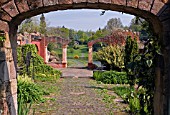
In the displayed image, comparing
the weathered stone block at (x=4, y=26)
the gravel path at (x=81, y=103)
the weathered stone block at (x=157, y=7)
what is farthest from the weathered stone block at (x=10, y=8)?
the gravel path at (x=81, y=103)

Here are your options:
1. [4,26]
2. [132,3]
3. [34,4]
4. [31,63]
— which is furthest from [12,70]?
[31,63]

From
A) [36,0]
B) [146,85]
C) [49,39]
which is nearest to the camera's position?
[36,0]

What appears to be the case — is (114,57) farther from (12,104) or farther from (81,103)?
(12,104)

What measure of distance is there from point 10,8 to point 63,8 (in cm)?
71

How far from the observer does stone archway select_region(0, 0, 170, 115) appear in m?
3.58

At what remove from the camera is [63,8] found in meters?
3.96

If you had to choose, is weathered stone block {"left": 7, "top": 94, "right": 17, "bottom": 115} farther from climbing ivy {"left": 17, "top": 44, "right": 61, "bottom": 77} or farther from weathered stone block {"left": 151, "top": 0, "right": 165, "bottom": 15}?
climbing ivy {"left": 17, "top": 44, "right": 61, "bottom": 77}

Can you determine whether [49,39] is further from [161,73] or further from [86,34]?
[86,34]

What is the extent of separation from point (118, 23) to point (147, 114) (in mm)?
35770

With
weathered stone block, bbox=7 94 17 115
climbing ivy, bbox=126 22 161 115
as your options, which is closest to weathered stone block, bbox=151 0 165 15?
climbing ivy, bbox=126 22 161 115

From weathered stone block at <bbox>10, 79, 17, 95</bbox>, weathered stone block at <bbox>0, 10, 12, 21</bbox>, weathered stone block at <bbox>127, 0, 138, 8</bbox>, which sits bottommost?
weathered stone block at <bbox>10, 79, 17, 95</bbox>

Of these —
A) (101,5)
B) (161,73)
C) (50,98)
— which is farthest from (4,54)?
(50,98)

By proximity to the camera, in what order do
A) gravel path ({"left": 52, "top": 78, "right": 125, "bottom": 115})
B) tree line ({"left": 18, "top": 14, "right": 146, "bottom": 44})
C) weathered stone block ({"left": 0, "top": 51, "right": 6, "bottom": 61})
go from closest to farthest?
1. weathered stone block ({"left": 0, "top": 51, "right": 6, "bottom": 61})
2. gravel path ({"left": 52, "top": 78, "right": 125, "bottom": 115})
3. tree line ({"left": 18, "top": 14, "right": 146, "bottom": 44})

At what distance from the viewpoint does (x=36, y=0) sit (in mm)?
3621
